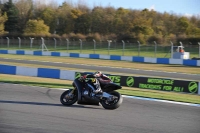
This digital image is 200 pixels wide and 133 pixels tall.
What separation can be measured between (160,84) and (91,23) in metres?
52.0

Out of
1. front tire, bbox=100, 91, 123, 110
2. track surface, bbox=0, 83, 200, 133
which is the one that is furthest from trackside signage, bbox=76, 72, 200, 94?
front tire, bbox=100, 91, 123, 110

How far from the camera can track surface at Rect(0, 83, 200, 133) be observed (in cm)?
690

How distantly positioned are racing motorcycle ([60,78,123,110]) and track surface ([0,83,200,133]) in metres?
0.16

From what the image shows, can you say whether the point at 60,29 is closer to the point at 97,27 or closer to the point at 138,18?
the point at 97,27

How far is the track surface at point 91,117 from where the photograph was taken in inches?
272

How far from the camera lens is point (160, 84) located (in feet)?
48.2

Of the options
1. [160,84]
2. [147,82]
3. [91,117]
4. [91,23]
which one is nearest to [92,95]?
[91,117]

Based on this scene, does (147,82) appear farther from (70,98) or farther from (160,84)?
(70,98)

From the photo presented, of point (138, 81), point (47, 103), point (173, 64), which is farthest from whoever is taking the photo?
point (173, 64)

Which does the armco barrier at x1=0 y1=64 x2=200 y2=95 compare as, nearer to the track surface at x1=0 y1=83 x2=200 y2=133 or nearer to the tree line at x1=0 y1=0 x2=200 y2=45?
the track surface at x1=0 y1=83 x2=200 y2=133

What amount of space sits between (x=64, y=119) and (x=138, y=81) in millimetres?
8005

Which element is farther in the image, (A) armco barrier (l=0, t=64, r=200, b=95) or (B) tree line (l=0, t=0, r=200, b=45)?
(B) tree line (l=0, t=0, r=200, b=45)

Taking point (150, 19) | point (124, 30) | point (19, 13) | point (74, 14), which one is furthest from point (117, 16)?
point (19, 13)

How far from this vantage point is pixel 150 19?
52750 millimetres
